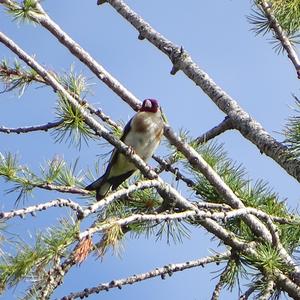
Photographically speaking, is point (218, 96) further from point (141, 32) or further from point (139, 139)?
point (139, 139)

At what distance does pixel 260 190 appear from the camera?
2.84 metres

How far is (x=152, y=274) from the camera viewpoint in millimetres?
2285

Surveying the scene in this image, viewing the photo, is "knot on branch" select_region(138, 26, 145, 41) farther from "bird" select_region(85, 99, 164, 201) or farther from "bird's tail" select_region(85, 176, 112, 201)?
"bird's tail" select_region(85, 176, 112, 201)

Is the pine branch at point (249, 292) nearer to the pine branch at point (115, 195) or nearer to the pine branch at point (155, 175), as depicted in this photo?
the pine branch at point (155, 175)

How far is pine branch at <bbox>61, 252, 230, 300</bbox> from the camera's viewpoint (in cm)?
207

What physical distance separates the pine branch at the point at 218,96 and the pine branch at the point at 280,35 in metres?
0.25

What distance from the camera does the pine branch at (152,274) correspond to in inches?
81.4

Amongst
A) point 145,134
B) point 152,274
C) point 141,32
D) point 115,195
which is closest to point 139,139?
point 145,134

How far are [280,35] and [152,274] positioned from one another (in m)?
1.15

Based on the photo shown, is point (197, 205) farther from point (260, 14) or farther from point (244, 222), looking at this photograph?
point (260, 14)

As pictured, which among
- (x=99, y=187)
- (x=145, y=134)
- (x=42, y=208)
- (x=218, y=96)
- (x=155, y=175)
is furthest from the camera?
(x=145, y=134)

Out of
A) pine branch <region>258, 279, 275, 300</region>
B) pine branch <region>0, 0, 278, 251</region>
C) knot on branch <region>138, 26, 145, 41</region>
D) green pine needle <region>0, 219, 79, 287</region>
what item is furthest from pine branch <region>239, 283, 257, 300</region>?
knot on branch <region>138, 26, 145, 41</region>

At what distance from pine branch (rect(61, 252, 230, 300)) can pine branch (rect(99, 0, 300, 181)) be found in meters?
0.36

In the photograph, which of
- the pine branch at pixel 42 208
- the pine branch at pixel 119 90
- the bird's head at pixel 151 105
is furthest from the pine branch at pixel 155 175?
the bird's head at pixel 151 105
